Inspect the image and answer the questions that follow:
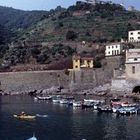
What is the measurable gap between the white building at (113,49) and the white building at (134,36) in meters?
5.07

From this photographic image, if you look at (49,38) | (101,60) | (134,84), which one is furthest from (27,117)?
(49,38)

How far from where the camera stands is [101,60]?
321ft

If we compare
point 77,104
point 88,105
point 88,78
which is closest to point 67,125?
point 88,105

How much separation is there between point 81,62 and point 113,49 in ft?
20.3

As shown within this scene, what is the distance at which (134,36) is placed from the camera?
104 meters

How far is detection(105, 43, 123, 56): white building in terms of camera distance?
98169 mm

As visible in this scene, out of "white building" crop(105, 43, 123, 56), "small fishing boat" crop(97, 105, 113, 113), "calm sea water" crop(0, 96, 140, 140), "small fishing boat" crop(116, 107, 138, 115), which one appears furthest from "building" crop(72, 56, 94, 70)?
"small fishing boat" crop(116, 107, 138, 115)

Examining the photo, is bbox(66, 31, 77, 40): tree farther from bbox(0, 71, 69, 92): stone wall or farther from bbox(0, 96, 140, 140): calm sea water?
bbox(0, 96, 140, 140): calm sea water

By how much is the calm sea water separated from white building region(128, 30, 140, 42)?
107 feet

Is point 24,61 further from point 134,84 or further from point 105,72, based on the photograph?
point 134,84

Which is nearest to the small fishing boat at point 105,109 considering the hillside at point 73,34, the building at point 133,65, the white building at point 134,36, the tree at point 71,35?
the building at point 133,65

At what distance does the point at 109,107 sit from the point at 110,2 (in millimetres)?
76288

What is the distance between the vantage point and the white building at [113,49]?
322 feet

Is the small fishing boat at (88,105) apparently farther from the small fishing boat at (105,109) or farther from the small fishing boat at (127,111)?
the small fishing boat at (127,111)
